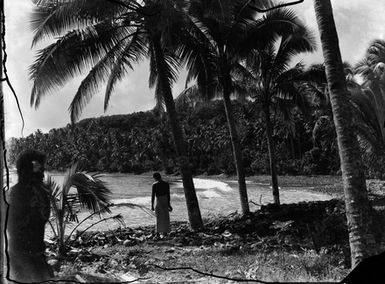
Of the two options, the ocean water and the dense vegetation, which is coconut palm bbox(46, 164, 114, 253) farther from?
the ocean water

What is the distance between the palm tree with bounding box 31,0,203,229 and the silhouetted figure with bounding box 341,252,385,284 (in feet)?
11.4

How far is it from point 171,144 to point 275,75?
4.54 meters

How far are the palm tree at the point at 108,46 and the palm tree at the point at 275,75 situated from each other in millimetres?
3347

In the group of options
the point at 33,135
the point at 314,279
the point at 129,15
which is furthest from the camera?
the point at 129,15

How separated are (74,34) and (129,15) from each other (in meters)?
1.11

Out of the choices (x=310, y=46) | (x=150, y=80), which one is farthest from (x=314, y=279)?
(x=310, y=46)

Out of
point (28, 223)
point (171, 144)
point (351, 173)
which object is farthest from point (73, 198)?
point (171, 144)

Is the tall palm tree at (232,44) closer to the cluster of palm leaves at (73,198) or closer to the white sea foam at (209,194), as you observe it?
the cluster of palm leaves at (73,198)

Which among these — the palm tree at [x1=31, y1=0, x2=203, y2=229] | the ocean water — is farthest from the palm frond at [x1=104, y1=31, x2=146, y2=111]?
the ocean water

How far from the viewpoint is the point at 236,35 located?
11086 millimetres

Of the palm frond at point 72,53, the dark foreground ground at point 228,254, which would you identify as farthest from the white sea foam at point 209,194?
the palm frond at point 72,53

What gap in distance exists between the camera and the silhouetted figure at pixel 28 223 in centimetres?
319

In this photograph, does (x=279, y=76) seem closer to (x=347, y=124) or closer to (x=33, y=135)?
(x=347, y=124)

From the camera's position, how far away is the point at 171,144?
1062 centimetres
